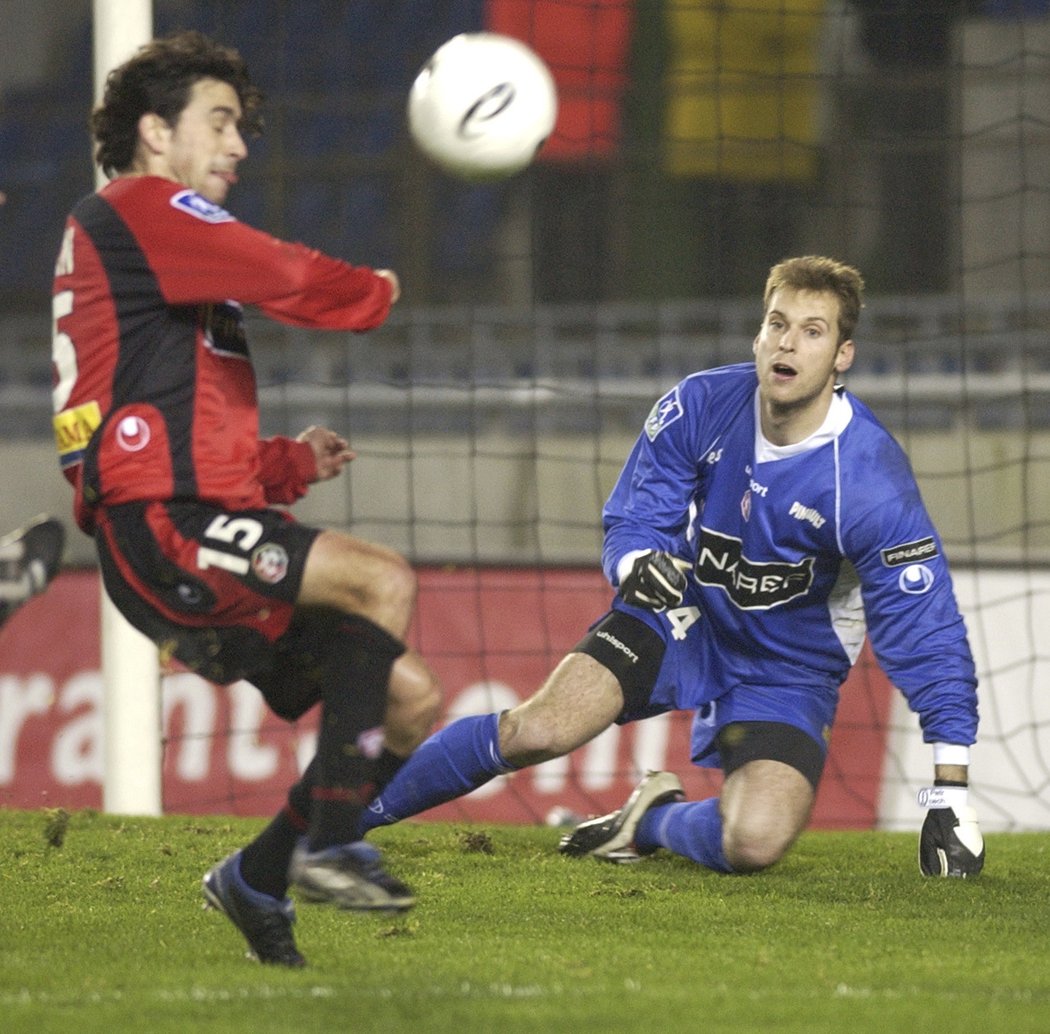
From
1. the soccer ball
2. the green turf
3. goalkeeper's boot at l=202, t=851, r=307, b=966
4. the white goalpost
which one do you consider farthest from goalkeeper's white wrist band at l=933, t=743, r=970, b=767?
the white goalpost

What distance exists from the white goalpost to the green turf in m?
0.84

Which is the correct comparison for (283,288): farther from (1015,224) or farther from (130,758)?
(1015,224)

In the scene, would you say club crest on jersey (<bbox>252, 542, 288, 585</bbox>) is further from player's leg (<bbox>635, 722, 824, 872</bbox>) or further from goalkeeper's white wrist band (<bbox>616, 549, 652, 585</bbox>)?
player's leg (<bbox>635, 722, 824, 872</bbox>)

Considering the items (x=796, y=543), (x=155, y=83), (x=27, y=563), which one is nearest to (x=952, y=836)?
(x=796, y=543)

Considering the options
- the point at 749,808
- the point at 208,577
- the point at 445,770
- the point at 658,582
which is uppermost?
the point at 208,577

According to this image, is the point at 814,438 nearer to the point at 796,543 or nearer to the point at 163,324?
the point at 796,543

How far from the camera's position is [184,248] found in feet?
11.5

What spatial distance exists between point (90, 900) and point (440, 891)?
34.1 inches

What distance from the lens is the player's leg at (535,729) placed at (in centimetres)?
499

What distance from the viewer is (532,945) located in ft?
13.0

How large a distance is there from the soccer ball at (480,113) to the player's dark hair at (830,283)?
0.96 metres

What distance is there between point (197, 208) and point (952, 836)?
2694 millimetres

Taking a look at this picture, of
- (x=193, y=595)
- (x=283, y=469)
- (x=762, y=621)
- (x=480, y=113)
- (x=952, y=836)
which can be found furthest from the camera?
(x=762, y=621)

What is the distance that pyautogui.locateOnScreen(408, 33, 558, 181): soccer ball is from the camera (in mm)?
4379
